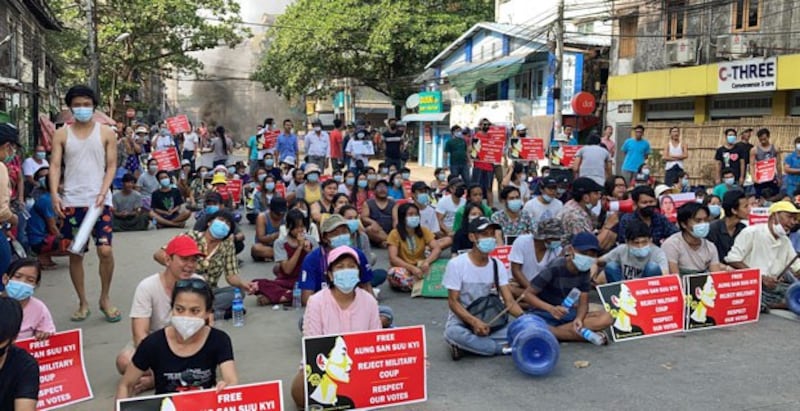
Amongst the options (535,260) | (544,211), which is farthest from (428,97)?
(535,260)

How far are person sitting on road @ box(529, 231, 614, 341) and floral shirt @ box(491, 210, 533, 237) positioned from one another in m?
2.73

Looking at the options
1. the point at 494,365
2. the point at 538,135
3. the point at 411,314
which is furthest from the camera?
the point at 538,135

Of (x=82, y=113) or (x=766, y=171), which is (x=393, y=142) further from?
(x=82, y=113)

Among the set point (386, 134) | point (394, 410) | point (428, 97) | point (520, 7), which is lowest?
point (394, 410)

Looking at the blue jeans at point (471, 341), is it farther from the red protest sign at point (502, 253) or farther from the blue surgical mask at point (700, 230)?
the blue surgical mask at point (700, 230)

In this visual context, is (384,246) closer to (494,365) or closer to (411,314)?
(411,314)

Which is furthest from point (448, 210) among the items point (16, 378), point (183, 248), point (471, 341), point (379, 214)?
point (16, 378)

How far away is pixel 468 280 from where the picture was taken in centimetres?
580

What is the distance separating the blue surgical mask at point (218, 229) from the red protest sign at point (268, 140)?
439 inches

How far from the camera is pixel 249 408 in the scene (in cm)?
376

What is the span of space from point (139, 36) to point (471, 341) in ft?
101

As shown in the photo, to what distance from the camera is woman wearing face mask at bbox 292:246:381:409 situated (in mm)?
4684

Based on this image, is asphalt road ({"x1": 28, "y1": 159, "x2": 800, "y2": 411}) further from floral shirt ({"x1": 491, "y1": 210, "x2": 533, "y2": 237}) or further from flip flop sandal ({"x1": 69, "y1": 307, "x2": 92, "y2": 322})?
floral shirt ({"x1": 491, "y1": 210, "x2": 533, "y2": 237})

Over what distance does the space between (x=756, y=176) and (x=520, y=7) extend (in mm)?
23887
